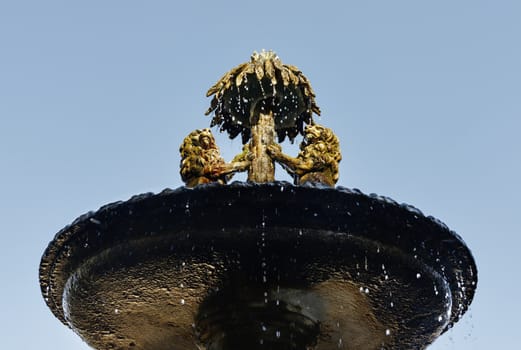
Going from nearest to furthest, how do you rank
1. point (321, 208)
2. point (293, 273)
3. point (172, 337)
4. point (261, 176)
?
point (321, 208), point (293, 273), point (172, 337), point (261, 176)

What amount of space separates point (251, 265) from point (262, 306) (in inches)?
17.8

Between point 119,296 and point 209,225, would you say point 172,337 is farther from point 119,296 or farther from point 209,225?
point 209,225

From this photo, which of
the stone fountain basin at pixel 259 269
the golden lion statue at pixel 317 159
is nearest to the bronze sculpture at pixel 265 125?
the golden lion statue at pixel 317 159

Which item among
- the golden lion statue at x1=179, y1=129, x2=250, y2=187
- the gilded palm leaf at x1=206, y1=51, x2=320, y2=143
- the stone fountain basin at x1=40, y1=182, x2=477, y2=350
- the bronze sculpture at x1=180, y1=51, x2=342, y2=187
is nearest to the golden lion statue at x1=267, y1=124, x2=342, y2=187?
the bronze sculpture at x1=180, y1=51, x2=342, y2=187

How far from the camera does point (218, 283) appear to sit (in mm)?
8539

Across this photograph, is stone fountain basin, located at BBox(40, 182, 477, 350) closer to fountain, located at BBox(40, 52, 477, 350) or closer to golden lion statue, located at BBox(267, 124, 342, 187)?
fountain, located at BBox(40, 52, 477, 350)

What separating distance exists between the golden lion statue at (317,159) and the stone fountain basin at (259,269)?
143 centimetres

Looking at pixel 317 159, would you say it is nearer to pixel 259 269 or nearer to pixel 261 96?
pixel 261 96

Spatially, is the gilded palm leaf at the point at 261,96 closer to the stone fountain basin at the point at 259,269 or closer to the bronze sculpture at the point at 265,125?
the bronze sculpture at the point at 265,125

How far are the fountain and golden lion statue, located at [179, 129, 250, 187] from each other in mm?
13

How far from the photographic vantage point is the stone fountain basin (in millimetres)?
7902

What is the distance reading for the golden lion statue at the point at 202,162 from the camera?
31.4 ft

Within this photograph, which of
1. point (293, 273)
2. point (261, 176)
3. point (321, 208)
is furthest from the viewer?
point (261, 176)
